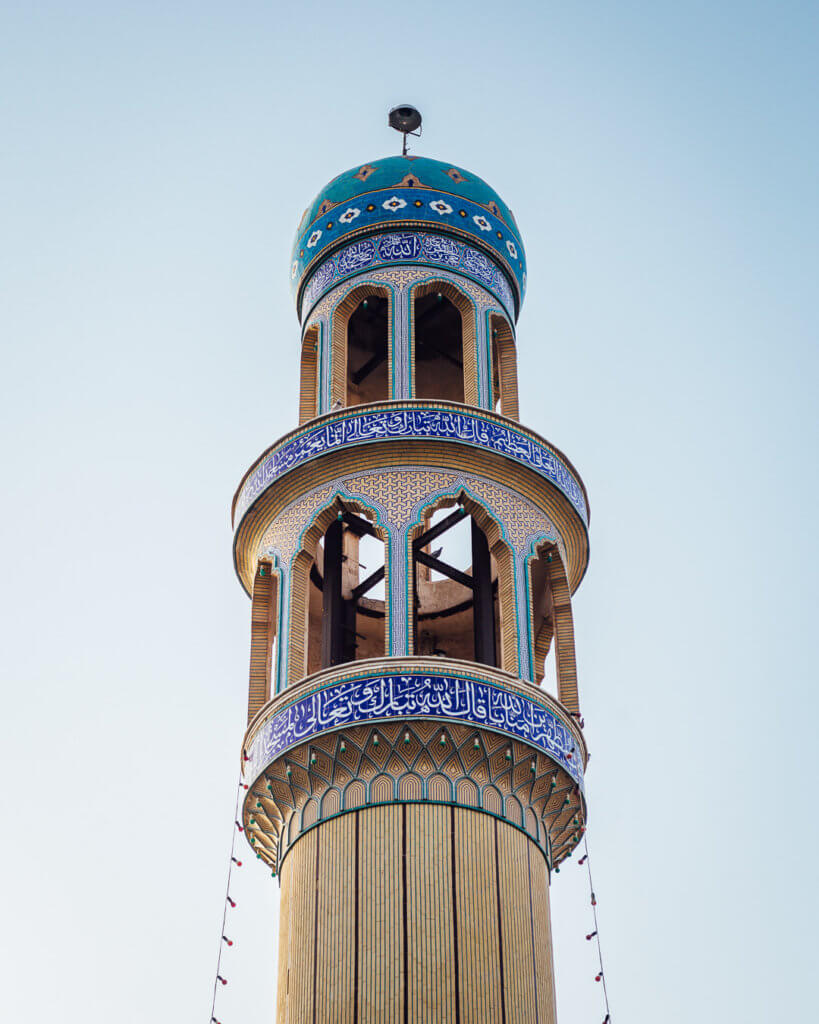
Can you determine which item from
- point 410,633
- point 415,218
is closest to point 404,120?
point 415,218

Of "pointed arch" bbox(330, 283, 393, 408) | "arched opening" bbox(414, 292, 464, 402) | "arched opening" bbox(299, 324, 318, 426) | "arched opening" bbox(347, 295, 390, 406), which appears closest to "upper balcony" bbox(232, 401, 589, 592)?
"pointed arch" bbox(330, 283, 393, 408)

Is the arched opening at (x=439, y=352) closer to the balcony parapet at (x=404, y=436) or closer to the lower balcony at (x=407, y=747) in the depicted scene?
the balcony parapet at (x=404, y=436)

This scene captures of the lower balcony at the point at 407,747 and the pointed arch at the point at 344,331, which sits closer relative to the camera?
the lower balcony at the point at 407,747

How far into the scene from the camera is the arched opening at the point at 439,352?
1702 cm

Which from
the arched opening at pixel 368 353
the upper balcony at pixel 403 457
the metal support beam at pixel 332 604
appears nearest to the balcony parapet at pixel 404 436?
the upper balcony at pixel 403 457

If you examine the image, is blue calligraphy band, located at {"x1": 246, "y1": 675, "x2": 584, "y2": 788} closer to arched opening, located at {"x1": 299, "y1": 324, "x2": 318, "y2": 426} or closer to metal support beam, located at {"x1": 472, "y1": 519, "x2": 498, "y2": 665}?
metal support beam, located at {"x1": 472, "y1": 519, "x2": 498, "y2": 665}

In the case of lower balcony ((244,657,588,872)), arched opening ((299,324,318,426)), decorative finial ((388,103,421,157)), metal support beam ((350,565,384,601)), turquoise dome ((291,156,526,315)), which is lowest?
lower balcony ((244,657,588,872))

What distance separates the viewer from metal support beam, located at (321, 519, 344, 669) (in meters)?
14.2

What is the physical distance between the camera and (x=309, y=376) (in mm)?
16375

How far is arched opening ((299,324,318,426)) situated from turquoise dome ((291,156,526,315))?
487mm

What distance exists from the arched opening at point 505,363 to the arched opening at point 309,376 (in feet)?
5.66

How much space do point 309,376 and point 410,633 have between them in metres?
4.05

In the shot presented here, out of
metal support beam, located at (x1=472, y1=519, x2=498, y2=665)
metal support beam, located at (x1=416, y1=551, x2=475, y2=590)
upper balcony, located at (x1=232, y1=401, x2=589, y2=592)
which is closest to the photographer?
metal support beam, located at (x1=472, y1=519, x2=498, y2=665)

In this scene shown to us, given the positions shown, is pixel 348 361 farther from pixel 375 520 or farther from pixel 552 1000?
pixel 552 1000
